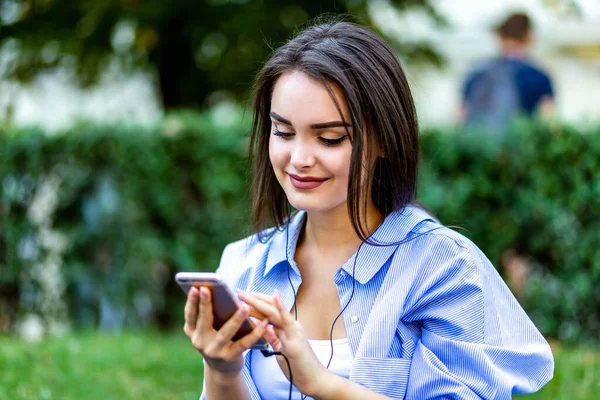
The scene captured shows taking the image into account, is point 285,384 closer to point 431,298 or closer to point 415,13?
point 431,298

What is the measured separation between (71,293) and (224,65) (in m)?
3.32

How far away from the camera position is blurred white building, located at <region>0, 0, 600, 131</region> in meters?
7.33

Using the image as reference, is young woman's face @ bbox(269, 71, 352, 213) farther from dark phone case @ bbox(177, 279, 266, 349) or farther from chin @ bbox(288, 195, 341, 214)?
dark phone case @ bbox(177, 279, 266, 349)

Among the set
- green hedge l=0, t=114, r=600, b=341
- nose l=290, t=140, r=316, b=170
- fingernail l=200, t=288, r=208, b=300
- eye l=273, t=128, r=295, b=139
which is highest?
eye l=273, t=128, r=295, b=139

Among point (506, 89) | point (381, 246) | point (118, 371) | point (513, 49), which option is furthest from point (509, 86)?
point (381, 246)

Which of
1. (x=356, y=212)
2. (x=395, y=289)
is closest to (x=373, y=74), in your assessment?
(x=356, y=212)

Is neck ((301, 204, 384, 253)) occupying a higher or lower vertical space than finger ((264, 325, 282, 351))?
higher

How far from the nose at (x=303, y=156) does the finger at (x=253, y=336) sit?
0.45 m

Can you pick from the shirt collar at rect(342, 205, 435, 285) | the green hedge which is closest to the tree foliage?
the green hedge

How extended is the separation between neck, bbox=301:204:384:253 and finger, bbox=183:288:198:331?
22.7 inches

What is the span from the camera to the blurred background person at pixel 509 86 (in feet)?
19.7

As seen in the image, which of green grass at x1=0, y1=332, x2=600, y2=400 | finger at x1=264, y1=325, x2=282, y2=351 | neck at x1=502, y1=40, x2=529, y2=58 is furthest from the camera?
neck at x1=502, y1=40, x2=529, y2=58

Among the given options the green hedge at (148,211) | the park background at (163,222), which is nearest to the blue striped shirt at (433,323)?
the park background at (163,222)

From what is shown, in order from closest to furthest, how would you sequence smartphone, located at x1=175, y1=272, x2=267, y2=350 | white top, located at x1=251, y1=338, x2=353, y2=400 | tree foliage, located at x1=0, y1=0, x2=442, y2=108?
smartphone, located at x1=175, y1=272, x2=267, y2=350 → white top, located at x1=251, y1=338, x2=353, y2=400 → tree foliage, located at x1=0, y1=0, x2=442, y2=108
